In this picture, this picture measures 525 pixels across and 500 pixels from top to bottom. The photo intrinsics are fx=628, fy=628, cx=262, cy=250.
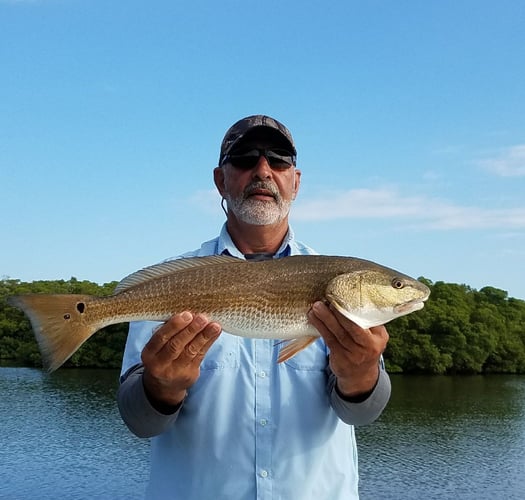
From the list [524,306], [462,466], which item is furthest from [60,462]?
[524,306]

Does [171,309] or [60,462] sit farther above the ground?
[171,309]

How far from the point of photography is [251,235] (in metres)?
5.24

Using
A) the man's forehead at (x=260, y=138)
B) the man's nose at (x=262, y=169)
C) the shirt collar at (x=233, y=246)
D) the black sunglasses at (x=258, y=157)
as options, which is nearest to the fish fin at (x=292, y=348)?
the shirt collar at (x=233, y=246)

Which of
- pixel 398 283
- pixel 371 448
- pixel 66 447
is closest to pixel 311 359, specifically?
pixel 398 283

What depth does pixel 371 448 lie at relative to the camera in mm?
45969

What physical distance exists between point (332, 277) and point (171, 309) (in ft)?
3.78

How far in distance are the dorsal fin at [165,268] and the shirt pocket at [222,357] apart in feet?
Answer: 2.08

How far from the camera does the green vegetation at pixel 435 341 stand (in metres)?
96.4

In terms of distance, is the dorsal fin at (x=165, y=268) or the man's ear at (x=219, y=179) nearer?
the dorsal fin at (x=165, y=268)

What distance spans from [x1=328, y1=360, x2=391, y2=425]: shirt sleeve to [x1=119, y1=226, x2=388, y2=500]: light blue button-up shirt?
46mm

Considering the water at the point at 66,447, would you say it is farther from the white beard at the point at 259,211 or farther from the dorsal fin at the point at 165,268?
the dorsal fin at the point at 165,268

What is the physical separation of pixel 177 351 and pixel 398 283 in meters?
1.66

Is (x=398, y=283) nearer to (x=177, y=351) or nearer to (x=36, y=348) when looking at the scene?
(x=177, y=351)

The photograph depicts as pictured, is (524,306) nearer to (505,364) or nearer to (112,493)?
(505,364)
